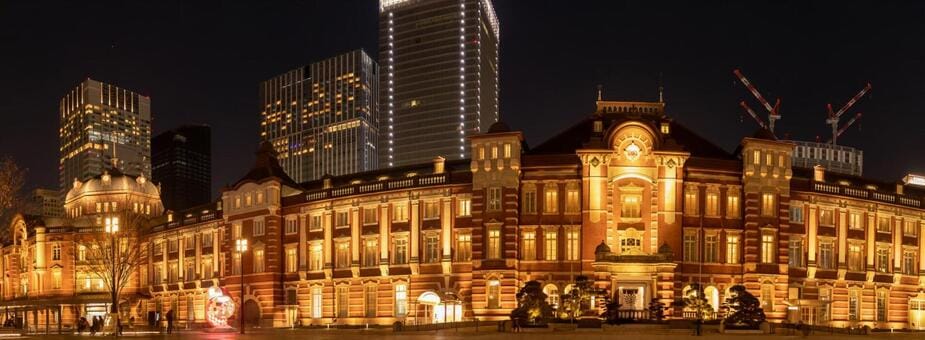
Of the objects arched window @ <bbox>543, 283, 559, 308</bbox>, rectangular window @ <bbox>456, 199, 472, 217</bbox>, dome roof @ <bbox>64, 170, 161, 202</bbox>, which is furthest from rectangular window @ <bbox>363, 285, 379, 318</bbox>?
dome roof @ <bbox>64, 170, 161, 202</bbox>

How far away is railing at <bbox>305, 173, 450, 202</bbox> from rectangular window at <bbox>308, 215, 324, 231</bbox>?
1.64 m

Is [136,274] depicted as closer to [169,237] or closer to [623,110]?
[169,237]

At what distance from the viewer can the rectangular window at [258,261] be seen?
87975 mm

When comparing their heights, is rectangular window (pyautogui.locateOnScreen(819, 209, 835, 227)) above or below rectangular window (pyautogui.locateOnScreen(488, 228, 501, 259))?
above

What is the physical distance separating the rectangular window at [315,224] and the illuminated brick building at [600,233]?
0.12 m

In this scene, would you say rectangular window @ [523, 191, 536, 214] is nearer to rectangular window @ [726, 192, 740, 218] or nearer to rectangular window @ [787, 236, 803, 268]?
rectangular window @ [726, 192, 740, 218]

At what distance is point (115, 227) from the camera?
4419 inches

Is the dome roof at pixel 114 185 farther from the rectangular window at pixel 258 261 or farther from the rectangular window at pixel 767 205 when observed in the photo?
the rectangular window at pixel 767 205

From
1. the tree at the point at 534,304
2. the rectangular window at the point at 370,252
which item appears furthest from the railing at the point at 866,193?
the rectangular window at the point at 370,252

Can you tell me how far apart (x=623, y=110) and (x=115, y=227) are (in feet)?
206

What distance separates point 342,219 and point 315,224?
3307 mm

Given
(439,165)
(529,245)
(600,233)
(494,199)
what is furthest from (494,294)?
(439,165)

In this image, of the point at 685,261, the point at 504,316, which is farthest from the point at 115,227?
the point at 685,261

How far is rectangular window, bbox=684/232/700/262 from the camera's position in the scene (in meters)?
72.6
